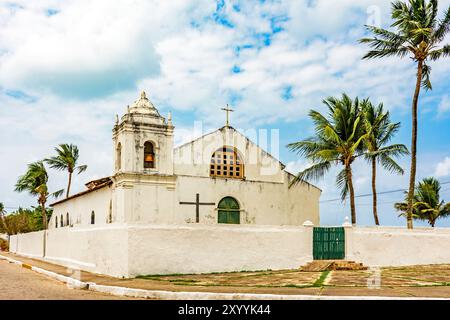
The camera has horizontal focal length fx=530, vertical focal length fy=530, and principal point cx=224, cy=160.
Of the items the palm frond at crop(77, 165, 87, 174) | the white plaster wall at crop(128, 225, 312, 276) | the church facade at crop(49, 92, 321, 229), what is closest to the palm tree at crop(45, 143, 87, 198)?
the palm frond at crop(77, 165, 87, 174)

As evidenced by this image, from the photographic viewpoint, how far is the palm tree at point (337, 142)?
21.5 meters

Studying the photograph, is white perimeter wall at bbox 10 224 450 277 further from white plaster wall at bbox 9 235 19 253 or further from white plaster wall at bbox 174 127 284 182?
white plaster wall at bbox 9 235 19 253

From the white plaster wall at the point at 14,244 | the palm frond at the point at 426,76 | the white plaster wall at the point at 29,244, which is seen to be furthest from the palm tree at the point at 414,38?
the white plaster wall at the point at 14,244

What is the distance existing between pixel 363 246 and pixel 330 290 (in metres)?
8.11

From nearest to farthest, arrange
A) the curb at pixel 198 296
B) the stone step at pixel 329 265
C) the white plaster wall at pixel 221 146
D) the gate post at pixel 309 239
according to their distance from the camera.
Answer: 1. the curb at pixel 198 296
2. the stone step at pixel 329 265
3. the gate post at pixel 309 239
4. the white plaster wall at pixel 221 146

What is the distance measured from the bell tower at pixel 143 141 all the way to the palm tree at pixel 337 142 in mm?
5350

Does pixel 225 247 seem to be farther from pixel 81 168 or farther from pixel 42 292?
pixel 81 168

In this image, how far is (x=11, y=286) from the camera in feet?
43.4

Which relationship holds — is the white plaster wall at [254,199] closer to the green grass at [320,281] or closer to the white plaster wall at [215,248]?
the white plaster wall at [215,248]

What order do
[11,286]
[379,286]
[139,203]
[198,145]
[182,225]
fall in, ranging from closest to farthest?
[379,286], [11,286], [182,225], [139,203], [198,145]

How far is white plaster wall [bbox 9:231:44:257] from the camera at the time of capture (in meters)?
29.3

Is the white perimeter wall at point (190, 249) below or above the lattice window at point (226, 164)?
below

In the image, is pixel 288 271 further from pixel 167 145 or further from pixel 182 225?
pixel 167 145
